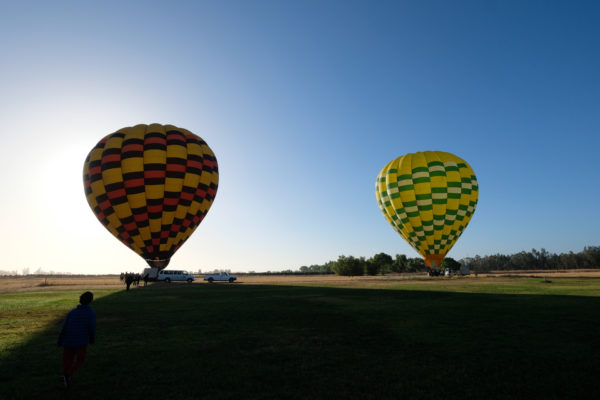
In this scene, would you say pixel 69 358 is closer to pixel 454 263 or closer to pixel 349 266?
pixel 349 266

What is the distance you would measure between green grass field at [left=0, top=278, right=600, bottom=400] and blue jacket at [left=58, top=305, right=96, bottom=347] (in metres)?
0.89

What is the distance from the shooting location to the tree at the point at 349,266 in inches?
3497

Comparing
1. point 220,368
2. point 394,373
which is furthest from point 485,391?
point 220,368

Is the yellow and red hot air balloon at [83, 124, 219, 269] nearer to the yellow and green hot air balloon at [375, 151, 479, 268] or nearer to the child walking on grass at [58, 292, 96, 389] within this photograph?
the yellow and green hot air balloon at [375, 151, 479, 268]

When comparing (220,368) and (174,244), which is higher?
(174,244)

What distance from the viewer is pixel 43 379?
7.04 m

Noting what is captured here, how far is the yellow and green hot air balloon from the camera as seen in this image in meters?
41.1

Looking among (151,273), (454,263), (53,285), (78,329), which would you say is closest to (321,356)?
(78,329)

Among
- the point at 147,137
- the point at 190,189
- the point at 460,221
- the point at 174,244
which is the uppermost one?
the point at 147,137

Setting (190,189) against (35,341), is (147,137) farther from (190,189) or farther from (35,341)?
(35,341)

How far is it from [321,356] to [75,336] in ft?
17.4

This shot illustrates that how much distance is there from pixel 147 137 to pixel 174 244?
10.8 metres

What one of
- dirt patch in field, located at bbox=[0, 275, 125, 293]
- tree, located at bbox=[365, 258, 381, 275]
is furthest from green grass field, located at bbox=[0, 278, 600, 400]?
tree, located at bbox=[365, 258, 381, 275]

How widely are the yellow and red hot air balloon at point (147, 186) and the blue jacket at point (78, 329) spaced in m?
27.0
